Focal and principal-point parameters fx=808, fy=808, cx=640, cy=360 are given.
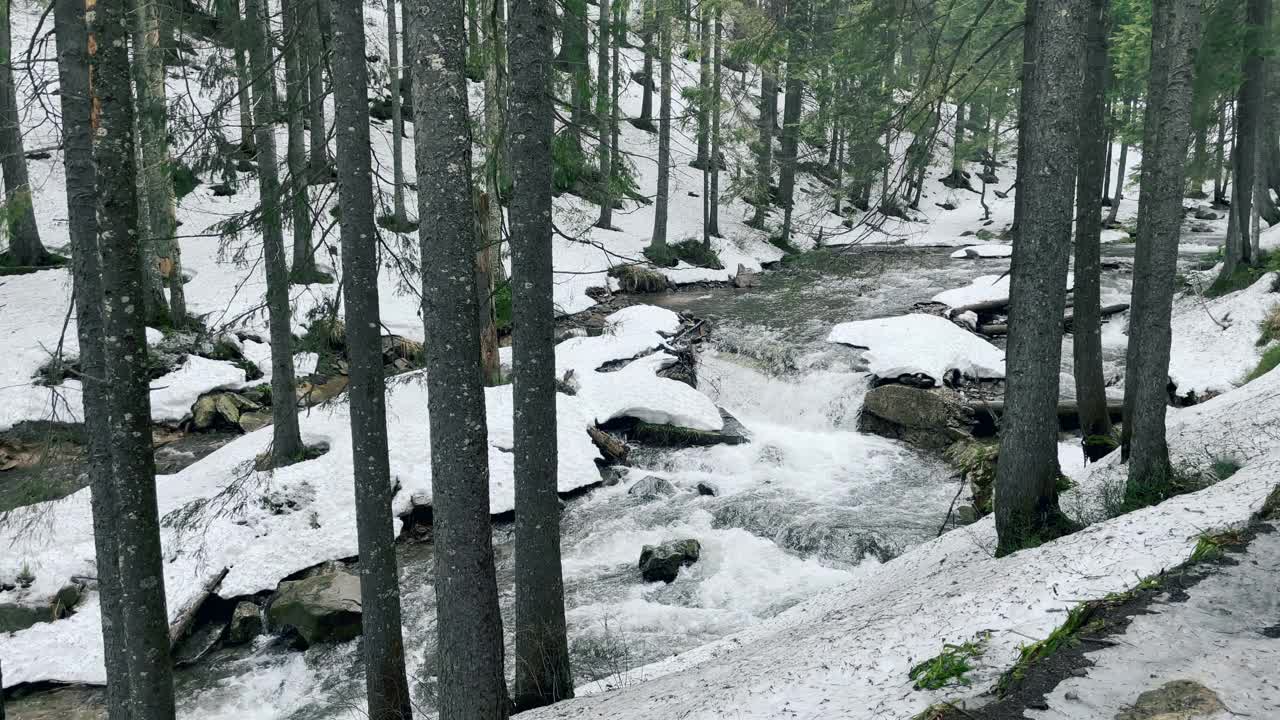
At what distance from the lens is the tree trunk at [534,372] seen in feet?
19.2

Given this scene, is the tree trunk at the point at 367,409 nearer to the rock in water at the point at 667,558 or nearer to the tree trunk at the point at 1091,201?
the rock in water at the point at 667,558

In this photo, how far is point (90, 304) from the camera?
5410 millimetres

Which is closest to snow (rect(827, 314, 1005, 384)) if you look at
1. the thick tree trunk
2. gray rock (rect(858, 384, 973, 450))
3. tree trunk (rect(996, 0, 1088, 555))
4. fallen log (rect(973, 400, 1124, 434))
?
gray rock (rect(858, 384, 973, 450))

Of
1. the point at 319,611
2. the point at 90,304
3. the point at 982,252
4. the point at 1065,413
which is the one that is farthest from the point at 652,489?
the point at 982,252

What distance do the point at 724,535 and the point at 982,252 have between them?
69.7 feet

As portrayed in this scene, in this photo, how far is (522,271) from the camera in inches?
238

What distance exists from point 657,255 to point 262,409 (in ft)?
45.1

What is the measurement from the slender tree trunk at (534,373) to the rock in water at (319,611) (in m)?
3.20

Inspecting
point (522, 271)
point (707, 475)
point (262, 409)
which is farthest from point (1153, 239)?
point (262, 409)

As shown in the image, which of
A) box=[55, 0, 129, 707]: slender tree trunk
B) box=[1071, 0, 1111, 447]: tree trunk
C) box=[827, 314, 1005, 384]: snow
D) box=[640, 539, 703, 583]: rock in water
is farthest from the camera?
box=[827, 314, 1005, 384]: snow

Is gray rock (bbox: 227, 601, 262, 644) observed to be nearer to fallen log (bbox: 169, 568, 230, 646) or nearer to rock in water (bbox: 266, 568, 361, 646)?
rock in water (bbox: 266, 568, 361, 646)

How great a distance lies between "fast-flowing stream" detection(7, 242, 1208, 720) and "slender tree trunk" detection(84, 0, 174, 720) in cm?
263

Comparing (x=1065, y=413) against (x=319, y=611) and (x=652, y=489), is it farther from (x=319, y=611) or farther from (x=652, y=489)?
(x=319, y=611)

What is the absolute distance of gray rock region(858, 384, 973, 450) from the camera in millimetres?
12938
